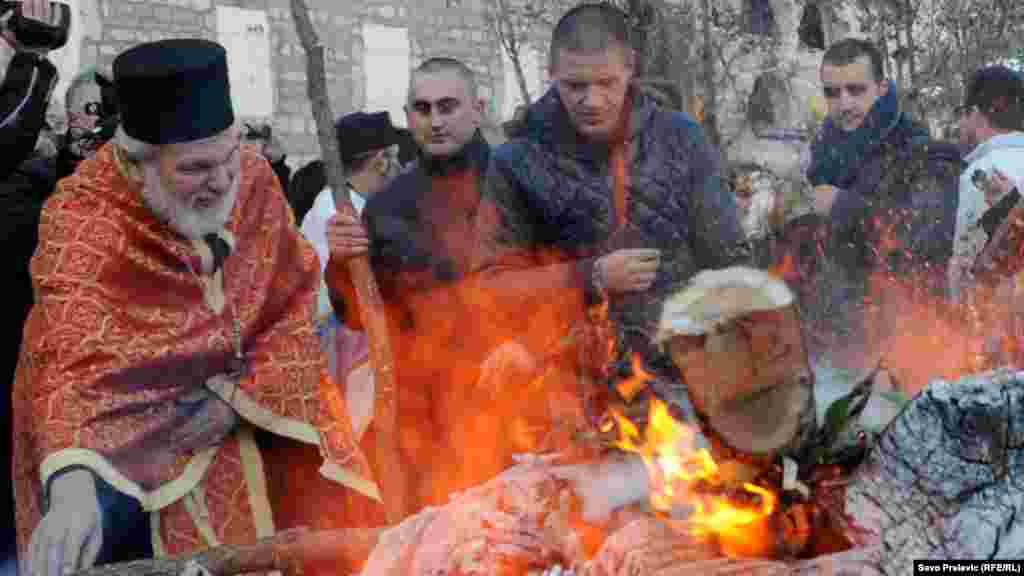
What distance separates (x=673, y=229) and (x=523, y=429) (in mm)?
884

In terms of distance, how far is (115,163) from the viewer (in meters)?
4.51

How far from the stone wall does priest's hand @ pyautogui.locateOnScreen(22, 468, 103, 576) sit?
395 inches

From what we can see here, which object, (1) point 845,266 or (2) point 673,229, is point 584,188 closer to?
(2) point 673,229

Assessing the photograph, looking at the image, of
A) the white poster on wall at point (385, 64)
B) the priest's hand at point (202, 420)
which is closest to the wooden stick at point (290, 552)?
the priest's hand at point (202, 420)

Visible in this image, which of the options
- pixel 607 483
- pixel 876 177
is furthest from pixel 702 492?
pixel 876 177

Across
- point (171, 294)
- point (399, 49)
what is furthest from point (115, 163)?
point (399, 49)

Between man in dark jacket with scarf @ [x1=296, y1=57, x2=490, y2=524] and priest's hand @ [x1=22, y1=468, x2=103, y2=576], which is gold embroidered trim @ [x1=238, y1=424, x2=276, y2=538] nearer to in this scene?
priest's hand @ [x1=22, y1=468, x2=103, y2=576]

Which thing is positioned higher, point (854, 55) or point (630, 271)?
point (854, 55)

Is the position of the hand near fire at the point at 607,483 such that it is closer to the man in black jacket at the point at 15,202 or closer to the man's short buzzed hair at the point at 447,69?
the man in black jacket at the point at 15,202

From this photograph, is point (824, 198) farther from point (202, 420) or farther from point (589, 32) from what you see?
point (202, 420)

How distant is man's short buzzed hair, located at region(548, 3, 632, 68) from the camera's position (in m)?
4.81

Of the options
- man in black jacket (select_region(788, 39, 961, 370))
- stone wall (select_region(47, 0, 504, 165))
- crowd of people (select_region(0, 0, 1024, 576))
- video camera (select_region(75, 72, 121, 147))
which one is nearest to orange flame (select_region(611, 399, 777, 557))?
crowd of people (select_region(0, 0, 1024, 576))

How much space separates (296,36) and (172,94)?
41.6 ft

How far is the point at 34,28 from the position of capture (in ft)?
16.9
